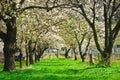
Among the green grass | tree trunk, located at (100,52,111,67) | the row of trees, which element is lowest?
the green grass

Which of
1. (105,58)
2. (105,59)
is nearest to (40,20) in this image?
(105,58)

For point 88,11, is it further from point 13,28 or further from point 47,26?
point 13,28

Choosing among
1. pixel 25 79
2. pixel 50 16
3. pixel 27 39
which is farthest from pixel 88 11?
pixel 25 79

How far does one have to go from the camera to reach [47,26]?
189ft

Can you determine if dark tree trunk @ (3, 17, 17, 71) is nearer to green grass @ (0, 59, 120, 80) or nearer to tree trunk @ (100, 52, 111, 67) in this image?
green grass @ (0, 59, 120, 80)

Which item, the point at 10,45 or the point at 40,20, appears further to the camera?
the point at 40,20

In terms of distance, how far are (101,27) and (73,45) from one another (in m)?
26.2

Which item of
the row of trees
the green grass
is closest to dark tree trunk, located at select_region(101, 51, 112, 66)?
the row of trees

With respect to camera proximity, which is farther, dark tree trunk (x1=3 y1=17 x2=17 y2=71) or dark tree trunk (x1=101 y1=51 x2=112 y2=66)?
dark tree trunk (x1=101 y1=51 x2=112 y2=66)

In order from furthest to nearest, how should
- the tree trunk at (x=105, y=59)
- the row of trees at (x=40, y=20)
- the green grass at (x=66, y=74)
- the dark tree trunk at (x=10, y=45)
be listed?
the tree trunk at (x=105, y=59) → the dark tree trunk at (x=10, y=45) → the row of trees at (x=40, y=20) → the green grass at (x=66, y=74)

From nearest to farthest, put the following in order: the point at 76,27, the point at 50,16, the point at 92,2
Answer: the point at 92,2, the point at 50,16, the point at 76,27

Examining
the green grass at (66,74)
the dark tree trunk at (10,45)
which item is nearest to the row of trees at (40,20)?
the dark tree trunk at (10,45)

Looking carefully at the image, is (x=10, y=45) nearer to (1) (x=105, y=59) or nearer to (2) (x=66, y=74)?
(2) (x=66, y=74)

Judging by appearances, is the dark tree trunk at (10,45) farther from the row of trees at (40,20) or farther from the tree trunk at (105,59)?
the tree trunk at (105,59)
